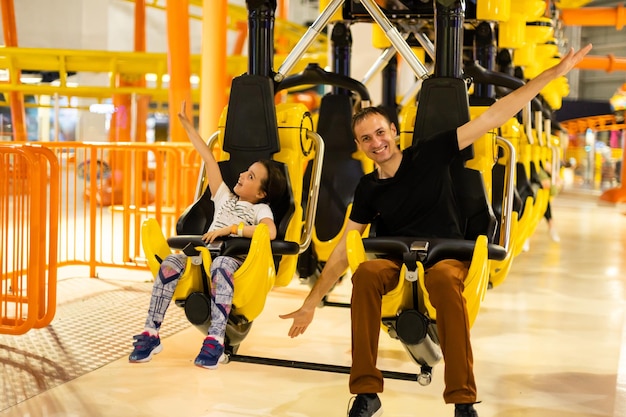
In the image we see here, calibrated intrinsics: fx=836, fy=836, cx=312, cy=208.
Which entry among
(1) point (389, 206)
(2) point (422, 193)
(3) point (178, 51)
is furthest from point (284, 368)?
(3) point (178, 51)

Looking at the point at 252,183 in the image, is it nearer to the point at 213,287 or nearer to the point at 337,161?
the point at 213,287

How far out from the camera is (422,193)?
10.9ft

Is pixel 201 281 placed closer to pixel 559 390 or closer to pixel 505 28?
pixel 559 390

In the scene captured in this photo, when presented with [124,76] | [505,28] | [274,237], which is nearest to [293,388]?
[274,237]

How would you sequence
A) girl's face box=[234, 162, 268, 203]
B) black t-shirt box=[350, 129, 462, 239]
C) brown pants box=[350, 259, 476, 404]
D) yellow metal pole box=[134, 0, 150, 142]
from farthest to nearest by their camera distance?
yellow metal pole box=[134, 0, 150, 142]
girl's face box=[234, 162, 268, 203]
black t-shirt box=[350, 129, 462, 239]
brown pants box=[350, 259, 476, 404]

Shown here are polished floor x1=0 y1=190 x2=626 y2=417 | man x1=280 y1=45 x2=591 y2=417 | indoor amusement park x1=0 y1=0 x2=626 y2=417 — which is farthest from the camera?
polished floor x1=0 y1=190 x2=626 y2=417

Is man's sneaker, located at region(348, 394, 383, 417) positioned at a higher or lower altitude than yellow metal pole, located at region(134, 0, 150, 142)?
lower

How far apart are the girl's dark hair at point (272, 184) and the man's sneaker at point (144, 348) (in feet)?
2.60

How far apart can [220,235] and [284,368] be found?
1023 millimetres

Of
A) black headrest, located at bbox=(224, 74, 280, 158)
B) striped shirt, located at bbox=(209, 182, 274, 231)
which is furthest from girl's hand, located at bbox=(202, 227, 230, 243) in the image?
black headrest, located at bbox=(224, 74, 280, 158)

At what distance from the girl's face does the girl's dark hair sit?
16 mm

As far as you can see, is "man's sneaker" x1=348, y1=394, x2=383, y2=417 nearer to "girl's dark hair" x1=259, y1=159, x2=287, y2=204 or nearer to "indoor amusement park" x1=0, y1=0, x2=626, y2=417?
"indoor amusement park" x1=0, y1=0, x2=626, y2=417

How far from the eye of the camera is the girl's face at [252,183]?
3.55 meters

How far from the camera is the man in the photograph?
9.69 feet
